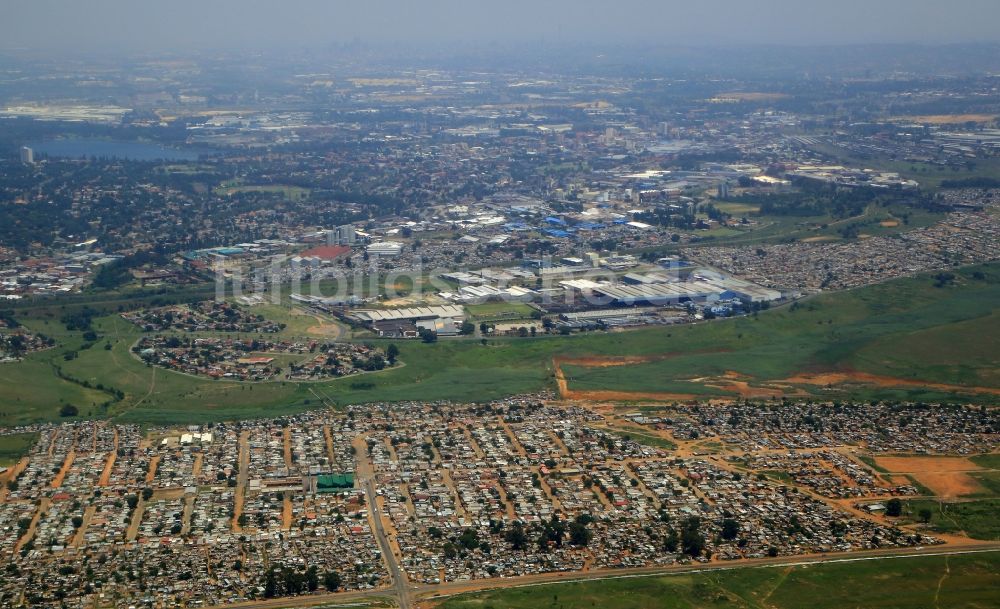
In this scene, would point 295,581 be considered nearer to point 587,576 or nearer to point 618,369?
point 587,576

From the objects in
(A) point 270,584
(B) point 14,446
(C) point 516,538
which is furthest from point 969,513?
(B) point 14,446

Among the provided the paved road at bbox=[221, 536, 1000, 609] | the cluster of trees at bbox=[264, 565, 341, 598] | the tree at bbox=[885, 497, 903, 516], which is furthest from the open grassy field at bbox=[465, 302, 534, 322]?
the cluster of trees at bbox=[264, 565, 341, 598]

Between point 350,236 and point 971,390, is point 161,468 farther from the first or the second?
point 350,236

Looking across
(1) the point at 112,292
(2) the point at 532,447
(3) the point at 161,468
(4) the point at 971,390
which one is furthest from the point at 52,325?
(4) the point at 971,390

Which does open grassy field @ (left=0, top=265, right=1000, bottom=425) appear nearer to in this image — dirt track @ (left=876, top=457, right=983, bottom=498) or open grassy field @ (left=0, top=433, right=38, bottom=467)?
open grassy field @ (left=0, top=433, right=38, bottom=467)

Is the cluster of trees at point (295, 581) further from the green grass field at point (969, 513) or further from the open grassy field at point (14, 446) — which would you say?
the green grass field at point (969, 513)

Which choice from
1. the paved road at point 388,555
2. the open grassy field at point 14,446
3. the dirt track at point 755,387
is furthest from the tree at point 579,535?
the open grassy field at point 14,446
